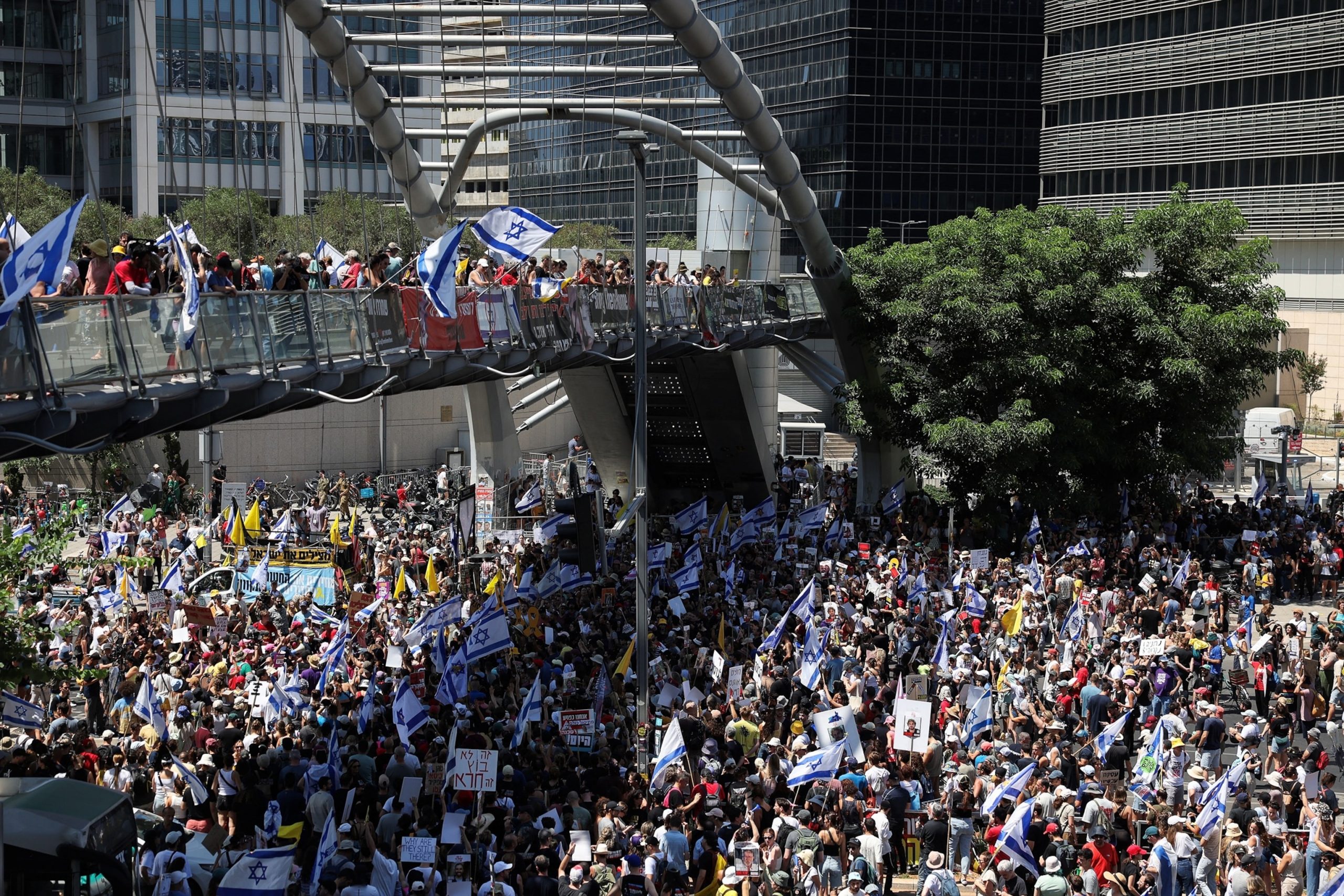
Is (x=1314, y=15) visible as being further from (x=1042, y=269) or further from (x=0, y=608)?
(x=0, y=608)

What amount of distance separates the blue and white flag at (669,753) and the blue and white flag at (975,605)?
944cm

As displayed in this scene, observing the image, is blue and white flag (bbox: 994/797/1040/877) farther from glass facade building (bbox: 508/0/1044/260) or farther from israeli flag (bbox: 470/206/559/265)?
glass facade building (bbox: 508/0/1044/260)

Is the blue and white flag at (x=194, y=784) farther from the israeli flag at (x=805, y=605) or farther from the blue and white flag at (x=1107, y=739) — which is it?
the israeli flag at (x=805, y=605)

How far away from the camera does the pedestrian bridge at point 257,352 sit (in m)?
14.6

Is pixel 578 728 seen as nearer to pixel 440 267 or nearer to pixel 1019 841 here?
pixel 1019 841

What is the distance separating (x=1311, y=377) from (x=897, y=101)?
30789 mm

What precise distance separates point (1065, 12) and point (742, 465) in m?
35.5

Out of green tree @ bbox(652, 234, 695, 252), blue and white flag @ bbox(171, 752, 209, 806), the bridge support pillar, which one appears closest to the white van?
the bridge support pillar

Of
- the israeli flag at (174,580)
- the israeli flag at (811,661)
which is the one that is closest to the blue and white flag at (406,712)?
the israeli flag at (811,661)

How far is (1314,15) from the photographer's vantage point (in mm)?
62688

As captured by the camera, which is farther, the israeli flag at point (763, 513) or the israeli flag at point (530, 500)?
the israeli flag at point (530, 500)

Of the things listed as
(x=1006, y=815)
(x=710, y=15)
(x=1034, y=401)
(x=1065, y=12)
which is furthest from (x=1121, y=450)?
(x=710, y=15)

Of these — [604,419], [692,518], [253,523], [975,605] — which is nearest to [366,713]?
[975,605]

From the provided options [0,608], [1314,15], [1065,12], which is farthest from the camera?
[1065,12]
